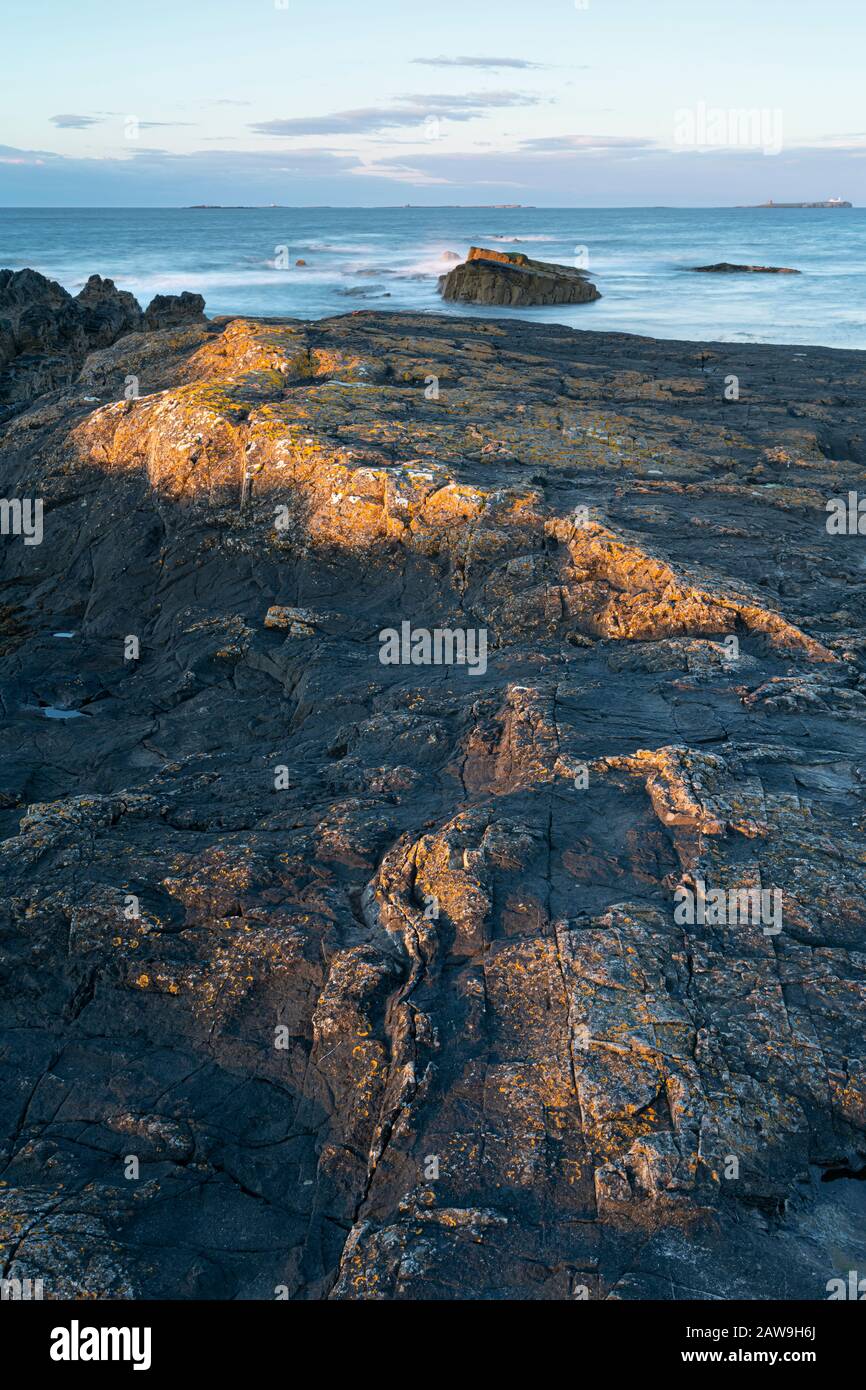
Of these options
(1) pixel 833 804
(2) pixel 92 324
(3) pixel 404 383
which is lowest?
(1) pixel 833 804

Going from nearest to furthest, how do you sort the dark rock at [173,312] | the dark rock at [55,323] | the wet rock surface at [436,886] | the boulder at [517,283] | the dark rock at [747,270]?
1. the wet rock surface at [436,886]
2. the dark rock at [55,323]
3. the dark rock at [173,312]
4. the boulder at [517,283]
5. the dark rock at [747,270]

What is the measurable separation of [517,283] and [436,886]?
A: 156ft

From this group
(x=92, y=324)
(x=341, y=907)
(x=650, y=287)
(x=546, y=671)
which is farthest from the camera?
(x=650, y=287)

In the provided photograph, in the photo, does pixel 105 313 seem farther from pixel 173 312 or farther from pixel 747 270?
pixel 747 270

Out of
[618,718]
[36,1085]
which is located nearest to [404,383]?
[618,718]

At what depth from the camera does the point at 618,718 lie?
9062mm

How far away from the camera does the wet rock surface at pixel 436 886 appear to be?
5.32m

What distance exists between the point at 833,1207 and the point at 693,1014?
1255mm

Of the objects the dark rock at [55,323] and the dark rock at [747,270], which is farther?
the dark rock at [747,270]

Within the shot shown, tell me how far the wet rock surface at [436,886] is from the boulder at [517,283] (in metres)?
37.1

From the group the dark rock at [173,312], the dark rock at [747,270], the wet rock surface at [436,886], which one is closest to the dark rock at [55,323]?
the dark rock at [173,312]

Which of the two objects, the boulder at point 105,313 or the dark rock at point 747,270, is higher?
the dark rock at point 747,270

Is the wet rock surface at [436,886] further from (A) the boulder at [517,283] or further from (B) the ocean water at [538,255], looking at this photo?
(A) the boulder at [517,283]
